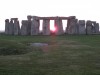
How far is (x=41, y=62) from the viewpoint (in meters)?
17.3

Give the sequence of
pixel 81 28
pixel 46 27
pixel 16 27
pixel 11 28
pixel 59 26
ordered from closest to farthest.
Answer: pixel 46 27
pixel 81 28
pixel 59 26
pixel 16 27
pixel 11 28

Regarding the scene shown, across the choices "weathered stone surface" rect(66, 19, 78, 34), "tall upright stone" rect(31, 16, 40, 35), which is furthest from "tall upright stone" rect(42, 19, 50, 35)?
"weathered stone surface" rect(66, 19, 78, 34)

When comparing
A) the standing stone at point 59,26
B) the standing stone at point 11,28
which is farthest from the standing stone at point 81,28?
the standing stone at point 11,28

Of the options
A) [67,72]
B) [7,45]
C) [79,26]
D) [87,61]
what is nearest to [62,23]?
[79,26]

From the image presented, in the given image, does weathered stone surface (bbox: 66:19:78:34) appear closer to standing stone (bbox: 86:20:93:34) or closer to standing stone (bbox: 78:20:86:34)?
standing stone (bbox: 78:20:86:34)

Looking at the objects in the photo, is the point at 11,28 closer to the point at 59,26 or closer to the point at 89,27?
the point at 59,26

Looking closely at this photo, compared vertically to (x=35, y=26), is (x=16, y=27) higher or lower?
lower

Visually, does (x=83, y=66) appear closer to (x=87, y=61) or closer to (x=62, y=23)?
(x=87, y=61)

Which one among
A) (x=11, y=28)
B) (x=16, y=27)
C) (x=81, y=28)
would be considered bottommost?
(x=81, y=28)

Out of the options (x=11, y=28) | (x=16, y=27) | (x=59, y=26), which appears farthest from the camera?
(x=11, y=28)

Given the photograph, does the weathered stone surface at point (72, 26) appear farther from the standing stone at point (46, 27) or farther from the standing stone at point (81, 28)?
the standing stone at point (46, 27)

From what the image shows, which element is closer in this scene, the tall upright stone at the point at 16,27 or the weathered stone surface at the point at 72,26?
the weathered stone surface at the point at 72,26

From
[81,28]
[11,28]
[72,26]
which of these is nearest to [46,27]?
[72,26]

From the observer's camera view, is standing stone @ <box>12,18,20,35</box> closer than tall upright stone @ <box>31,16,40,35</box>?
No
